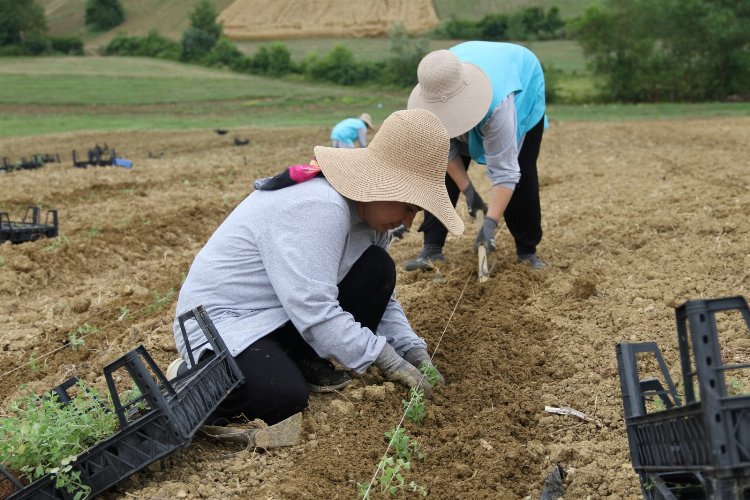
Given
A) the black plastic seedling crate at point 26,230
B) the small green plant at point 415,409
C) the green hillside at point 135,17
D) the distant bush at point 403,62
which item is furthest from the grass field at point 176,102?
the small green plant at point 415,409

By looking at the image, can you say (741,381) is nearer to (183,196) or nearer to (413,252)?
(413,252)

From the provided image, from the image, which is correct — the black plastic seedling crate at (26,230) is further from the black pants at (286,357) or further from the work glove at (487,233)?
the black pants at (286,357)

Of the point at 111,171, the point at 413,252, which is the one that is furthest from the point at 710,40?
the point at 413,252

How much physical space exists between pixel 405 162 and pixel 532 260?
2859mm

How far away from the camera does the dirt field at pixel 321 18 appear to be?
172 feet

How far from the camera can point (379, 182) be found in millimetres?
3717

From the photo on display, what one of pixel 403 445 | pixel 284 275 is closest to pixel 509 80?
pixel 284 275

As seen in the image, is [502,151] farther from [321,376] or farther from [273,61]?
[273,61]

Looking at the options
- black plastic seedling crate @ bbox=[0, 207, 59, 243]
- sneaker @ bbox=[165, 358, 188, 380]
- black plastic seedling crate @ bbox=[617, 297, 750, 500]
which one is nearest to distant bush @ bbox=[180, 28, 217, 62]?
black plastic seedling crate @ bbox=[0, 207, 59, 243]

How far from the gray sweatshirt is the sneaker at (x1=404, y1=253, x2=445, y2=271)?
9.02ft

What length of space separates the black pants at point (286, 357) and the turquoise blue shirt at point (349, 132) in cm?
892

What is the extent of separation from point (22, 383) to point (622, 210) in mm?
5463

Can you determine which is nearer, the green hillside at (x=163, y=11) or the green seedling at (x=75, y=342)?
the green seedling at (x=75, y=342)

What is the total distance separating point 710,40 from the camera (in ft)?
104
